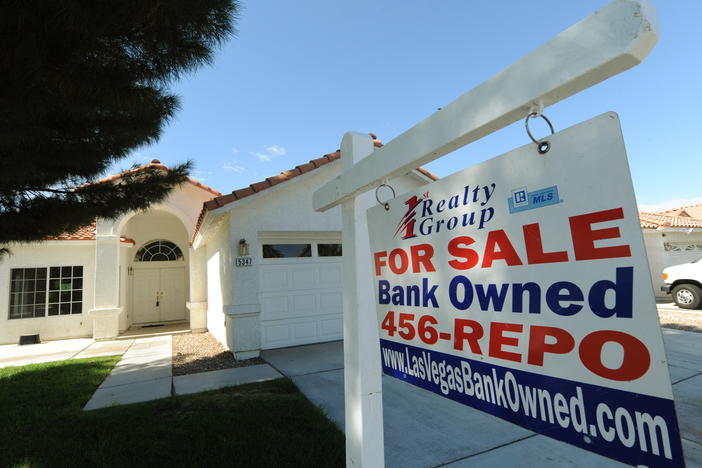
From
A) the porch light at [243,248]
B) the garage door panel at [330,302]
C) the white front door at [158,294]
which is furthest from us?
the white front door at [158,294]

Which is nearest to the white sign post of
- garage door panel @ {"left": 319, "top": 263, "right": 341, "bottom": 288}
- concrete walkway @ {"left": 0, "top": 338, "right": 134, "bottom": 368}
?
garage door panel @ {"left": 319, "top": 263, "right": 341, "bottom": 288}

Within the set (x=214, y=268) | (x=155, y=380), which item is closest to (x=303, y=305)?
(x=155, y=380)

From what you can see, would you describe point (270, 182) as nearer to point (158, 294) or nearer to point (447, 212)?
point (447, 212)

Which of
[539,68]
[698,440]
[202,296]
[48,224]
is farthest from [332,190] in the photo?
[202,296]

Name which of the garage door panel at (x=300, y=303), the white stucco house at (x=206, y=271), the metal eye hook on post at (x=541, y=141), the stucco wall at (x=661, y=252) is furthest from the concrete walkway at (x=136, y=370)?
the stucco wall at (x=661, y=252)

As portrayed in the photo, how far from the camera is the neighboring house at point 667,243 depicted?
15508 mm

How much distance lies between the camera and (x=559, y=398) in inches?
39.6

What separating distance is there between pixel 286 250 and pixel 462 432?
5.37 m

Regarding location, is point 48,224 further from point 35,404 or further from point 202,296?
point 202,296

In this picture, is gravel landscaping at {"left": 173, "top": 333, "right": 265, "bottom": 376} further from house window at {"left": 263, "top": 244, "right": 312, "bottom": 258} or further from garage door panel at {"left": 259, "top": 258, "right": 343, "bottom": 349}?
house window at {"left": 263, "top": 244, "right": 312, "bottom": 258}

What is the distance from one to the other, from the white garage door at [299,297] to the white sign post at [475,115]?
234 inches

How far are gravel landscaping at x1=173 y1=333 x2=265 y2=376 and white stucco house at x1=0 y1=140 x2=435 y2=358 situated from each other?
255 millimetres

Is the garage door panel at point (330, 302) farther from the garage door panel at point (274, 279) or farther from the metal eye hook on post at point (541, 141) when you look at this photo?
the metal eye hook on post at point (541, 141)

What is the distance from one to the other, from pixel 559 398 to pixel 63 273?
44.8ft
